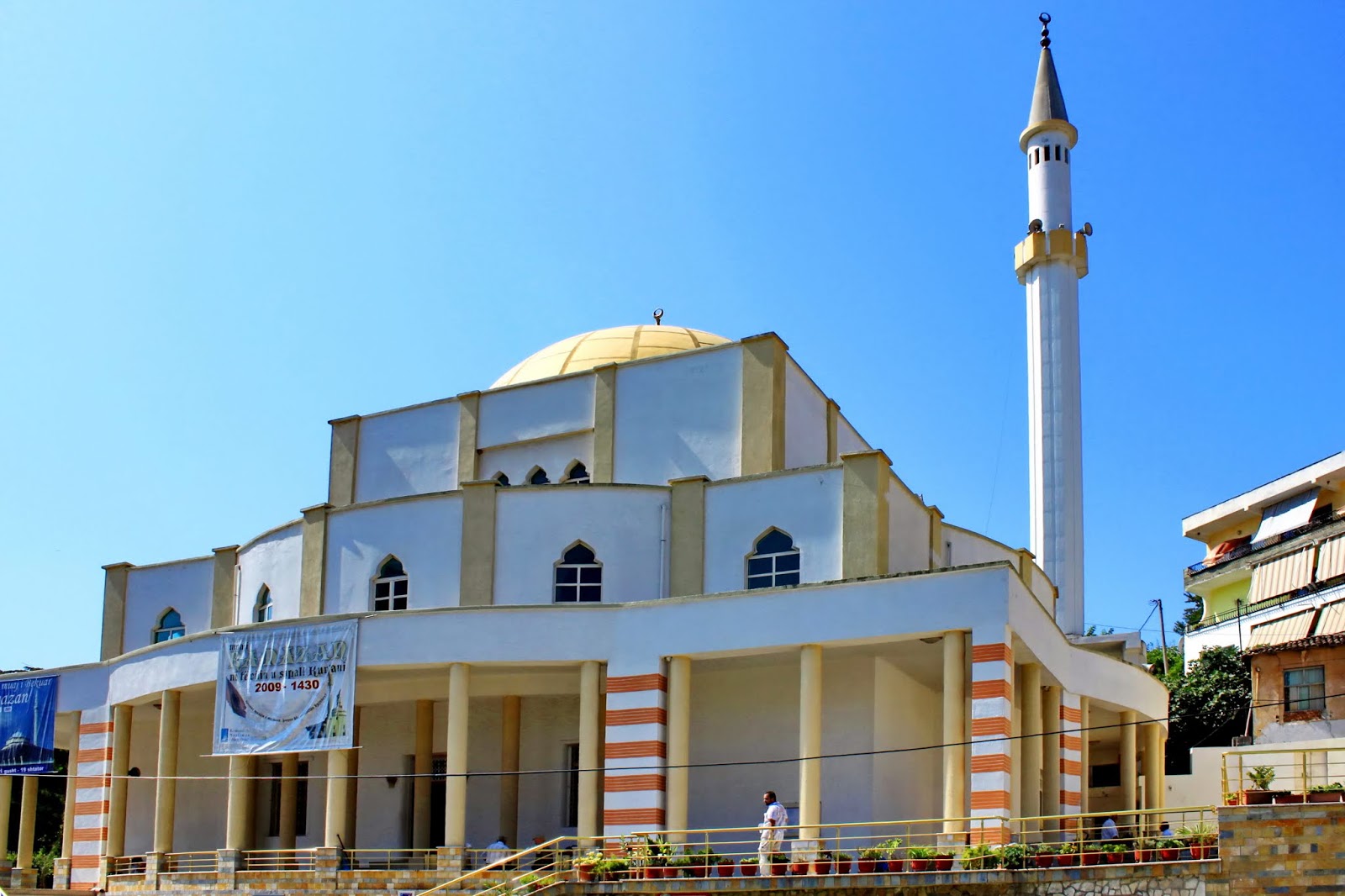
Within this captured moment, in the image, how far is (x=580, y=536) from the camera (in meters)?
31.6

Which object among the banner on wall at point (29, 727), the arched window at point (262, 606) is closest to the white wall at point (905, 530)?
the arched window at point (262, 606)

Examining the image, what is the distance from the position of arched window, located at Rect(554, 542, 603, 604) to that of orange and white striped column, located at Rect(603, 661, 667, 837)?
3453 mm

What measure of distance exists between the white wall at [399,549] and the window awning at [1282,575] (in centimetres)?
2346

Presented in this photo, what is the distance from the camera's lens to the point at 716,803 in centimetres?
3003

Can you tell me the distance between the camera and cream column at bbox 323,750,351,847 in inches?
1160

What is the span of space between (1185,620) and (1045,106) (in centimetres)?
2218

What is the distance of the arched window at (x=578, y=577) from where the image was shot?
31.5 m

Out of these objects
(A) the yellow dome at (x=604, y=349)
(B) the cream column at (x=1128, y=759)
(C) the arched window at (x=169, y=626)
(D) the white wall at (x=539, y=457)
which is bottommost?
(B) the cream column at (x=1128, y=759)

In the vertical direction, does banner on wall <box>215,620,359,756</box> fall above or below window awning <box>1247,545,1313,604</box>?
below

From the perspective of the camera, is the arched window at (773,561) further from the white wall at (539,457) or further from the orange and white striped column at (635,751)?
the white wall at (539,457)

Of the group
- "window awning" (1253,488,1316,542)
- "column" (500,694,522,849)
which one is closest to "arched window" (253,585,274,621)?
"column" (500,694,522,849)

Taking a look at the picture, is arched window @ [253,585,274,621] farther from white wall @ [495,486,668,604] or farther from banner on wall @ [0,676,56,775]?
white wall @ [495,486,668,604]

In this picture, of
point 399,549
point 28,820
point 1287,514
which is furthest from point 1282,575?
point 28,820

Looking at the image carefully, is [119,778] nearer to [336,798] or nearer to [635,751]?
[336,798]
